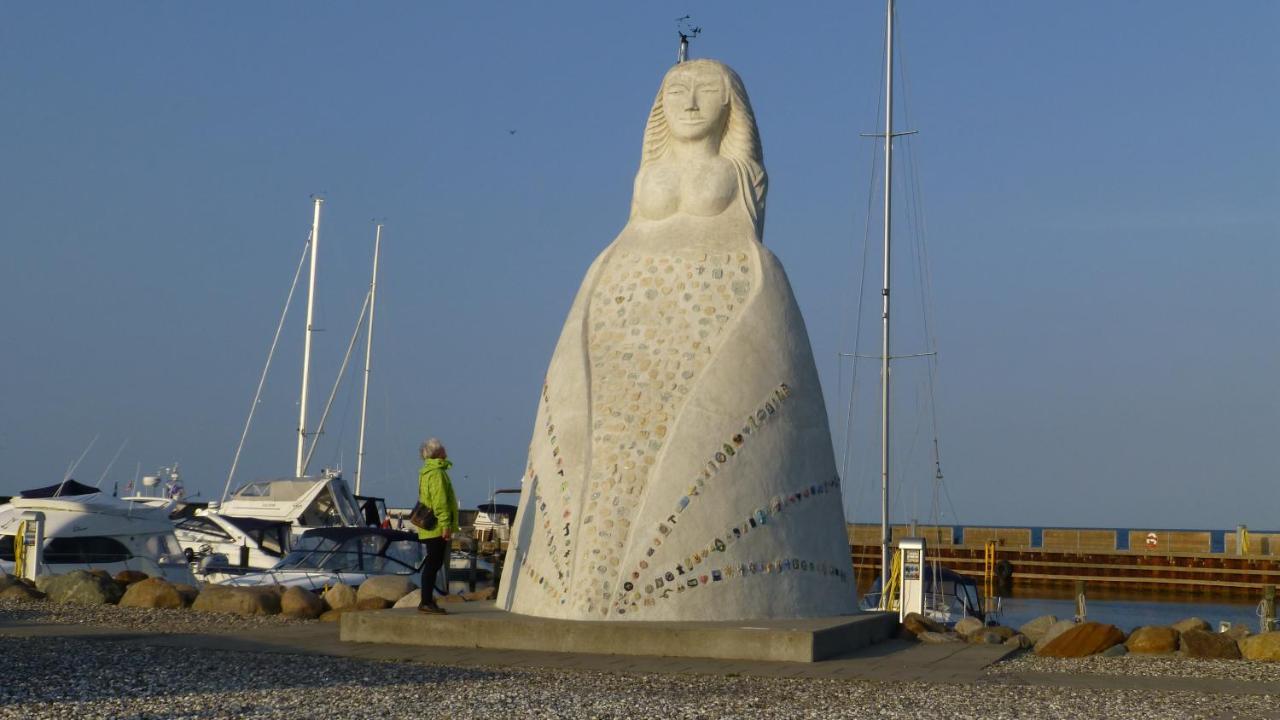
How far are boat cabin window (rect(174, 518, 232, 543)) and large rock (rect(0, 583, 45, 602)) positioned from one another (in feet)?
46.0

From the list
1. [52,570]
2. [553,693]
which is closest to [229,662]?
[553,693]

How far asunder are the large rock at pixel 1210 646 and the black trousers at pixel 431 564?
649 cm

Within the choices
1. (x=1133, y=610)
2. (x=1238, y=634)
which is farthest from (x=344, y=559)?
(x=1133, y=610)

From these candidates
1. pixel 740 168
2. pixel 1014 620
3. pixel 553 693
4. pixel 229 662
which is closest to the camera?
pixel 553 693

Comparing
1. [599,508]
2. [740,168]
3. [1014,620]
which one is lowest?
[1014,620]

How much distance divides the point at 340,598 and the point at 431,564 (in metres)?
3.57

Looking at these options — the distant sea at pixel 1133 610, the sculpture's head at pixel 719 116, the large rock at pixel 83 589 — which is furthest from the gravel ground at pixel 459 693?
the distant sea at pixel 1133 610

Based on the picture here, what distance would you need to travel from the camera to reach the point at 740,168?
1298 cm

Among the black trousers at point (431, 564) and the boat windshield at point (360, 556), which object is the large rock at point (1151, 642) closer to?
the black trousers at point (431, 564)

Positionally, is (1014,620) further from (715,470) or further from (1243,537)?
(715,470)

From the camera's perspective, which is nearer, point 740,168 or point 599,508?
point 599,508

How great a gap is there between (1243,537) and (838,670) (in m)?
43.5

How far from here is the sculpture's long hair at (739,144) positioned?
1297 centimetres

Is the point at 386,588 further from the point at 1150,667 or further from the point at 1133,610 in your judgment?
the point at 1133,610
